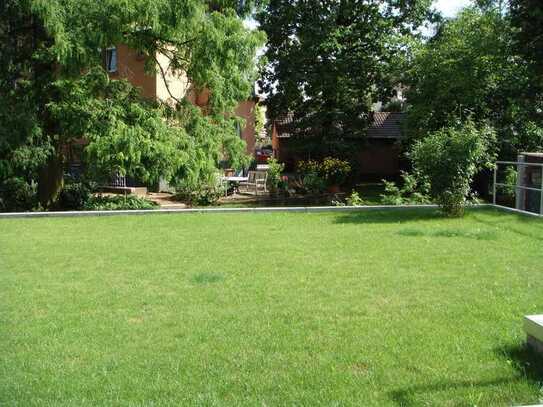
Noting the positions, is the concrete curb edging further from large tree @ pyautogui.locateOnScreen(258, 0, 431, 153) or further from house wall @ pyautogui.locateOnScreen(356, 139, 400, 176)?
house wall @ pyautogui.locateOnScreen(356, 139, 400, 176)

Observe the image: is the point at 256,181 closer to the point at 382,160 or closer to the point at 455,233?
the point at 455,233

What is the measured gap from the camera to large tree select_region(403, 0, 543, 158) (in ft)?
63.6

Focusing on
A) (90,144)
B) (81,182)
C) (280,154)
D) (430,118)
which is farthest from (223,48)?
(280,154)

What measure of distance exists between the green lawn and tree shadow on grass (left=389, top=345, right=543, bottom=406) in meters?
0.01

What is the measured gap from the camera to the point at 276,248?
30.0 feet

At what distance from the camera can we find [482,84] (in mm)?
20016

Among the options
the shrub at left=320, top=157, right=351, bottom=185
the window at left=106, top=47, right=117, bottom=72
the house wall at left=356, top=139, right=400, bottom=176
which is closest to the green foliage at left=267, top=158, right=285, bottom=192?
the shrub at left=320, top=157, right=351, bottom=185

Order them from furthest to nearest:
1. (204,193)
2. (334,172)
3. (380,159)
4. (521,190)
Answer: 1. (380,159)
2. (334,172)
3. (204,193)
4. (521,190)

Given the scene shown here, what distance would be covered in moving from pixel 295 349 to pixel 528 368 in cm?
175

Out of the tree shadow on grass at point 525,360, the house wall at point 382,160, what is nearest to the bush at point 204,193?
the tree shadow on grass at point 525,360

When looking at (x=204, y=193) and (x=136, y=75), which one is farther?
(x=136, y=75)

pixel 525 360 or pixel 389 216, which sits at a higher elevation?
pixel 389 216

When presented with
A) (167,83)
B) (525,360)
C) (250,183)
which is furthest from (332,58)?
(525,360)

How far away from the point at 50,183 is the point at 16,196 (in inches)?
38.4
